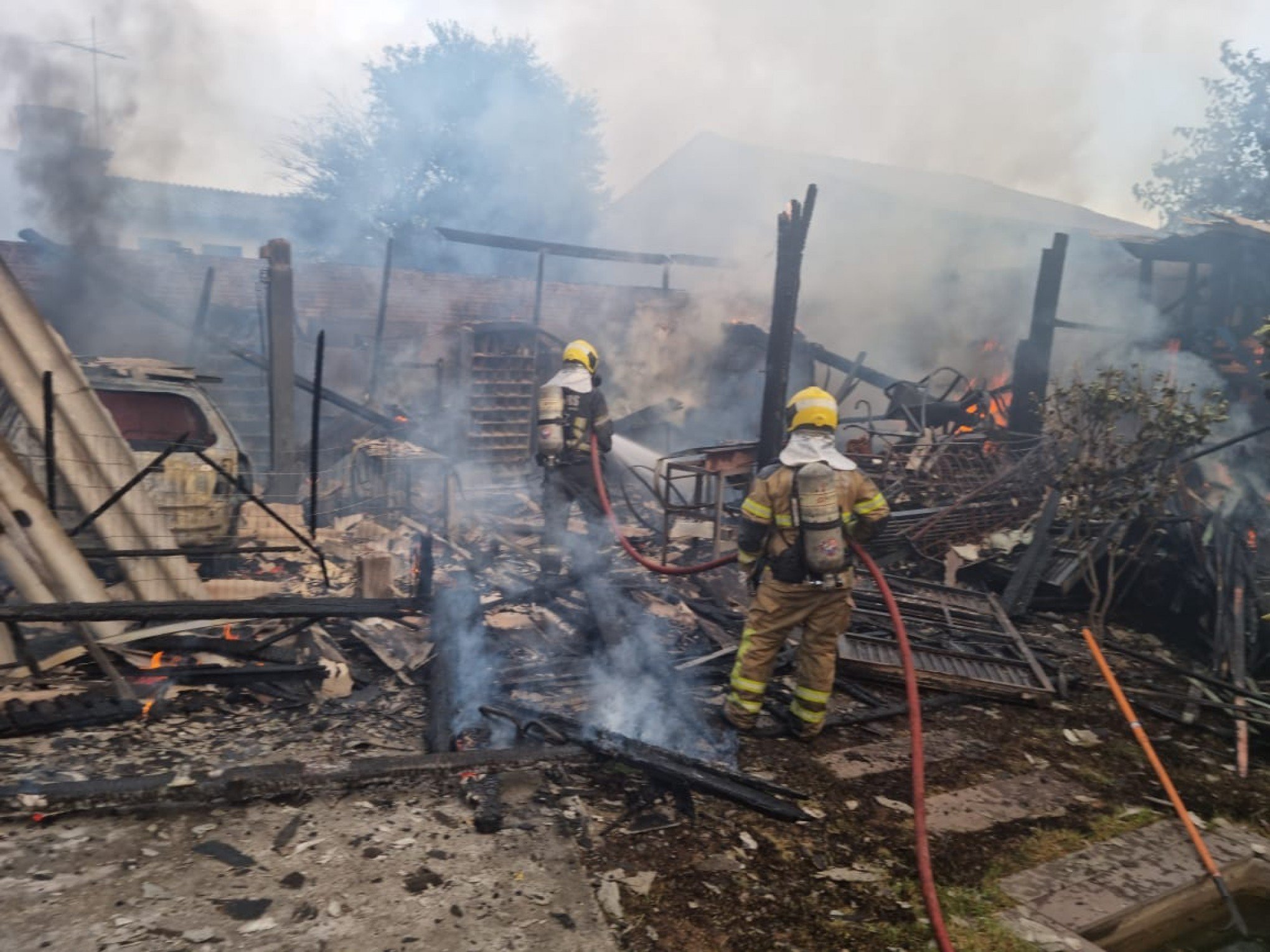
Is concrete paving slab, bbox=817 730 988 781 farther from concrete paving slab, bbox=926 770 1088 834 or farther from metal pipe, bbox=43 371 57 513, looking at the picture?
metal pipe, bbox=43 371 57 513

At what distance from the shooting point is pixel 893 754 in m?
4.41

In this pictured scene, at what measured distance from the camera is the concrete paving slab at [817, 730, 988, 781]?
4215 millimetres

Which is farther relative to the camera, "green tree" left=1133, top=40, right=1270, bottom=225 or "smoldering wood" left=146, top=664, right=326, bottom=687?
"green tree" left=1133, top=40, right=1270, bottom=225

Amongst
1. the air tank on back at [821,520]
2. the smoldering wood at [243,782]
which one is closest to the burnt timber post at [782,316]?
the air tank on back at [821,520]

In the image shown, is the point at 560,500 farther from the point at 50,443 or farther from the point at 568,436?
the point at 50,443

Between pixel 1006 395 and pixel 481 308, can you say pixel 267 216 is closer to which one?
pixel 481 308

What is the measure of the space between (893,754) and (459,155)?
26073mm

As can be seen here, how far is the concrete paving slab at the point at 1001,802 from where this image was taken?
377 centimetres

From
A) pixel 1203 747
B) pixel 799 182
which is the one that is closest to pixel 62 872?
pixel 1203 747

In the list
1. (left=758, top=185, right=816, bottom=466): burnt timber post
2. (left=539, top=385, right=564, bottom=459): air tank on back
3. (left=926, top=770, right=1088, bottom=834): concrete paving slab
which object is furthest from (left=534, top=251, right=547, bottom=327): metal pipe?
(left=926, top=770, right=1088, bottom=834): concrete paving slab

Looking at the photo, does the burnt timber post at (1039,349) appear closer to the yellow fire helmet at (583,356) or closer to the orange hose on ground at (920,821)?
the yellow fire helmet at (583,356)

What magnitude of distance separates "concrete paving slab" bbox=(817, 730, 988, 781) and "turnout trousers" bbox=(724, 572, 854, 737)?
225 mm

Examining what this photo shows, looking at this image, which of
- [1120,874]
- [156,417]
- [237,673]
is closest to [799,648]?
[1120,874]

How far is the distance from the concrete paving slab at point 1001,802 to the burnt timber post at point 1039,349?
664 centimetres
